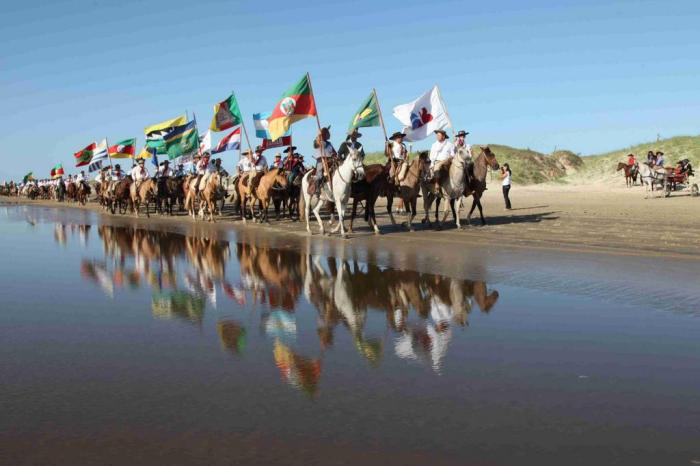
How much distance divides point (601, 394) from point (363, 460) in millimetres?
2110

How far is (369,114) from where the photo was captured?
2153 centimetres

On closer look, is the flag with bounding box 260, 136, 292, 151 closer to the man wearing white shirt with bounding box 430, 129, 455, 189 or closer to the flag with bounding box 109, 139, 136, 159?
the man wearing white shirt with bounding box 430, 129, 455, 189

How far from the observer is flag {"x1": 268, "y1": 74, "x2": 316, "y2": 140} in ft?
69.4

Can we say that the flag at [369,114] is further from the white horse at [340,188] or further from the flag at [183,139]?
the flag at [183,139]

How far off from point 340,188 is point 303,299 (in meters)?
9.70

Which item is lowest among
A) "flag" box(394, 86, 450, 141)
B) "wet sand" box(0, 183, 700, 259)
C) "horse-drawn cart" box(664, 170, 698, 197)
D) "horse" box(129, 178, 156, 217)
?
"wet sand" box(0, 183, 700, 259)

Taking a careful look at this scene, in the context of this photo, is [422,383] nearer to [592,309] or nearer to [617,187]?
[592,309]

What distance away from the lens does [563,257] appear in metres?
12.9

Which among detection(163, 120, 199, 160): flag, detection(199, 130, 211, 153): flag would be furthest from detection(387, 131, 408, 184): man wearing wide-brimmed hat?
detection(199, 130, 211, 153): flag

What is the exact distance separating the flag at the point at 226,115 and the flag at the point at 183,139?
5.53 metres

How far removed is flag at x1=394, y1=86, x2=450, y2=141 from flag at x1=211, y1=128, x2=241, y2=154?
11.7 metres

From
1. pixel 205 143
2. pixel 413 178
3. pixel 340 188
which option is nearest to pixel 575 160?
pixel 205 143

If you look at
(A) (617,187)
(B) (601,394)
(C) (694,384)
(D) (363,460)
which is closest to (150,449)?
(D) (363,460)

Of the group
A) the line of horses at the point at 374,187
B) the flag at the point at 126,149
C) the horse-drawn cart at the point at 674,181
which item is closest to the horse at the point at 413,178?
the line of horses at the point at 374,187
